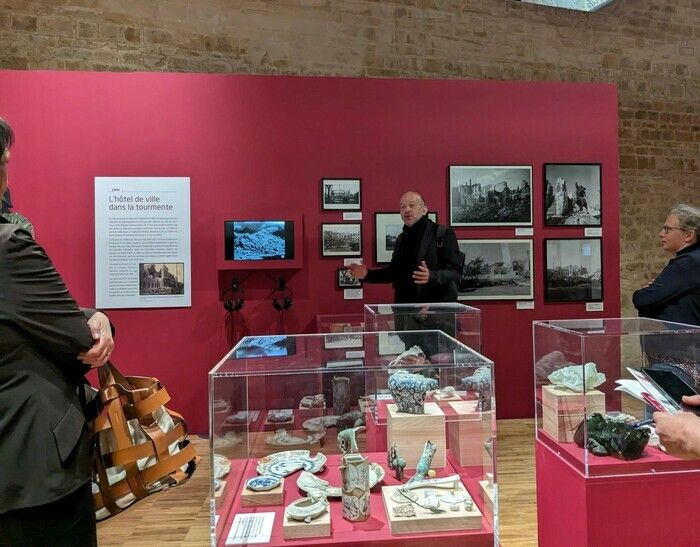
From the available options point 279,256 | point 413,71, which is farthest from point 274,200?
point 413,71

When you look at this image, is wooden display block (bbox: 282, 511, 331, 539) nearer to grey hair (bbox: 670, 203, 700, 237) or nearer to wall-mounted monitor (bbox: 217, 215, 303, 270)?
grey hair (bbox: 670, 203, 700, 237)

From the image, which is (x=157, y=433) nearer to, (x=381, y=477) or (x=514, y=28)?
(x=381, y=477)

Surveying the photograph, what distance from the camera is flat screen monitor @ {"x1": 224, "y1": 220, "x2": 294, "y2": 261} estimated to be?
16.5ft

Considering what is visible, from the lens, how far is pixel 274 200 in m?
5.18

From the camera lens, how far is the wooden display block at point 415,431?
6.72ft

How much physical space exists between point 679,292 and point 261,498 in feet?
8.99

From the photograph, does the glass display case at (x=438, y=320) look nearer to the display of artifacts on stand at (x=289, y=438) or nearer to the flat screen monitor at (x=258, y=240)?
the flat screen monitor at (x=258, y=240)

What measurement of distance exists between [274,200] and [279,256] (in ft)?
1.80

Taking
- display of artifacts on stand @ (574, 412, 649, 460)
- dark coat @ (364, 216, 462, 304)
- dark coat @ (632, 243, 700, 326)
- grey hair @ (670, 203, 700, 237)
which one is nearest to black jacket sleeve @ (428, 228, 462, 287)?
→ dark coat @ (364, 216, 462, 304)

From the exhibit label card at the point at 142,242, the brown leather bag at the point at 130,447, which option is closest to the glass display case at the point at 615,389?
the brown leather bag at the point at 130,447

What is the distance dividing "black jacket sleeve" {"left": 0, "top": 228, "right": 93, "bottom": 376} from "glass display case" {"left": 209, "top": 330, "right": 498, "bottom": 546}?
47 cm

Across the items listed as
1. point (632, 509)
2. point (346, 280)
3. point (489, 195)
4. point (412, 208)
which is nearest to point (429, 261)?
point (412, 208)

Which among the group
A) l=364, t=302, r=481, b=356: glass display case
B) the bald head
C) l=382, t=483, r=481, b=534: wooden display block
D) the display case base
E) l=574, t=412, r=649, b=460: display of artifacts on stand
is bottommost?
the display case base

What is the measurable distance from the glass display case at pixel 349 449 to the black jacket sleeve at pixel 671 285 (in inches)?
69.9
